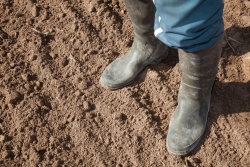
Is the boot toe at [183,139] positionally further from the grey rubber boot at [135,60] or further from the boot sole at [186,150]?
the grey rubber boot at [135,60]

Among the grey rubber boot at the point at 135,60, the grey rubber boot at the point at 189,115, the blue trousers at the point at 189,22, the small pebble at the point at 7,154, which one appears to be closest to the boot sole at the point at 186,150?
the grey rubber boot at the point at 189,115

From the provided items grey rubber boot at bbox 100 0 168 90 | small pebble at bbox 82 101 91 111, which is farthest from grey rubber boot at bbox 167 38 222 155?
small pebble at bbox 82 101 91 111

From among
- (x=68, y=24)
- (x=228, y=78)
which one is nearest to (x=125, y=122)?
(x=228, y=78)

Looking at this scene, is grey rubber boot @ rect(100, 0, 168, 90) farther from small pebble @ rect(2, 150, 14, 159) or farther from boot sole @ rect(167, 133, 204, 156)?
small pebble @ rect(2, 150, 14, 159)

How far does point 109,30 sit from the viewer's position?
7.61ft

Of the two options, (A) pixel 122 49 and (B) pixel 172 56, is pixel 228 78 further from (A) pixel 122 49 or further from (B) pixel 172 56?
(A) pixel 122 49

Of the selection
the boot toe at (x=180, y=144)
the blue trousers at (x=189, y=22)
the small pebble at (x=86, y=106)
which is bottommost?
the boot toe at (x=180, y=144)

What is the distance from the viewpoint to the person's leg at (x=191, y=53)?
126 cm

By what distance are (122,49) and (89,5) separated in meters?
0.45

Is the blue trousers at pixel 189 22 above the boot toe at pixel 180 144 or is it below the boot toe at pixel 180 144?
above

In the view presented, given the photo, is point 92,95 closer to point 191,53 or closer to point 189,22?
point 191,53

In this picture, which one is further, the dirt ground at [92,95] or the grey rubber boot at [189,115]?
A: the dirt ground at [92,95]

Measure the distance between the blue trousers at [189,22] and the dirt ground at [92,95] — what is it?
67 cm

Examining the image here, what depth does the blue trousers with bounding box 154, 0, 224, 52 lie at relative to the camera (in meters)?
1.23
